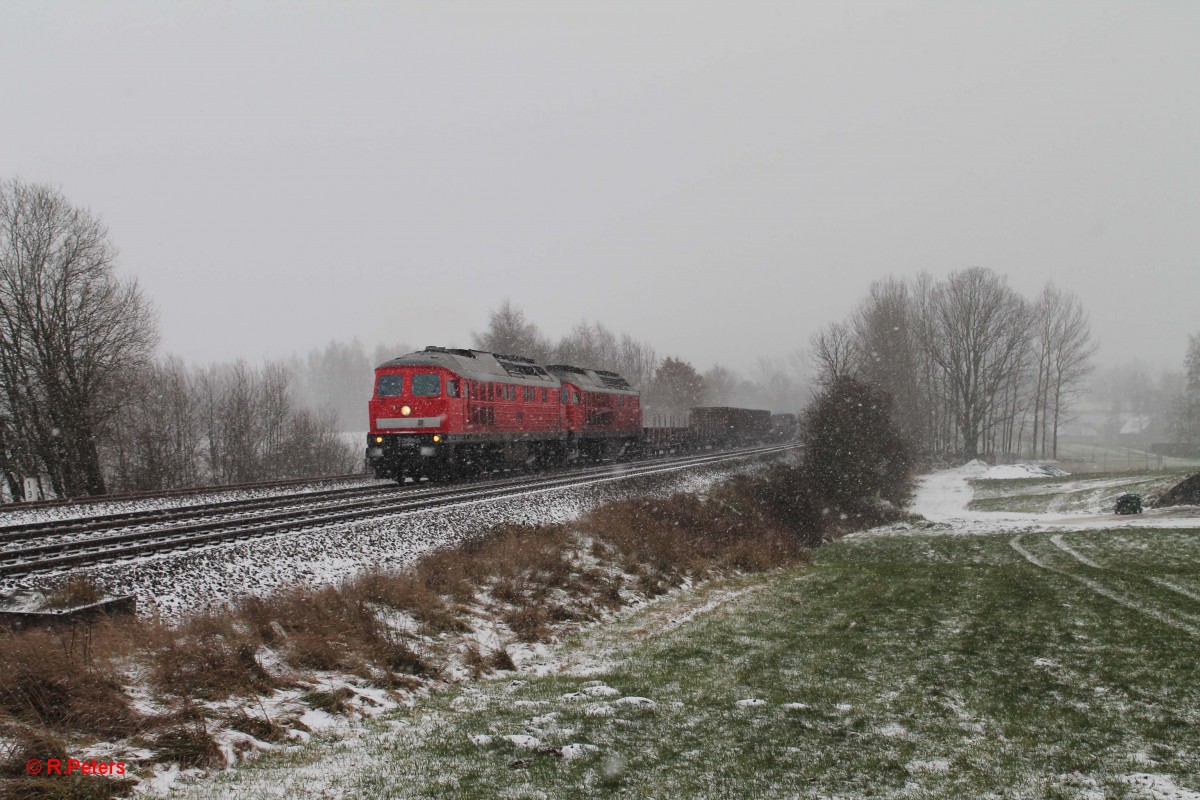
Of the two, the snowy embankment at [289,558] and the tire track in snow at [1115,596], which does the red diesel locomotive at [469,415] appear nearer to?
the snowy embankment at [289,558]

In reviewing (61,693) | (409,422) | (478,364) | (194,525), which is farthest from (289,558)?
(478,364)

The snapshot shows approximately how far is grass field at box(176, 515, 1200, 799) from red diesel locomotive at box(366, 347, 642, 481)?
10.8m

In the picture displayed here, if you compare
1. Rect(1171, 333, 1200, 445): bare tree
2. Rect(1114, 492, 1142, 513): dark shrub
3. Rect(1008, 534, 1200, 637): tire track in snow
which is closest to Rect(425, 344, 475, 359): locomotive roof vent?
Rect(1008, 534, 1200, 637): tire track in snow

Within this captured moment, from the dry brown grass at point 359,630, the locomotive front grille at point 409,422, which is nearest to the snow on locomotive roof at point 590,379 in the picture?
the locomotive front grille at point 409,422

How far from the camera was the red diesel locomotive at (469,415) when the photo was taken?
22.0 m

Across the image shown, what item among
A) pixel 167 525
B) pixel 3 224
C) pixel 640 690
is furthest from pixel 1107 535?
pixel 3 224

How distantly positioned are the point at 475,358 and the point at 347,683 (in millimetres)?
18199

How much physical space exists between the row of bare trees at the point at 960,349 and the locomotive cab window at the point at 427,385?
34.5 metres

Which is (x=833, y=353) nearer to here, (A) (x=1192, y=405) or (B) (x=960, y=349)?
(B) (x=960, y=349)

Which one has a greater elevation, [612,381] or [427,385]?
[612,381]

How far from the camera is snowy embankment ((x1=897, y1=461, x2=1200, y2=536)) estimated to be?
880 inches

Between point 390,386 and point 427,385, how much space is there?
4.43 feet

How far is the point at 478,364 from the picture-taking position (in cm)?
2497

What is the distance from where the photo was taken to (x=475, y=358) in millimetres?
25312
